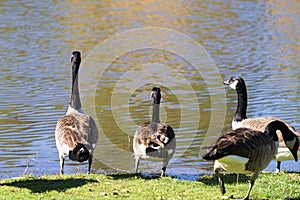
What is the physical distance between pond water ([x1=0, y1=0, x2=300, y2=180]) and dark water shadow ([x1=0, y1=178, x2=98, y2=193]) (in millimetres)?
1586

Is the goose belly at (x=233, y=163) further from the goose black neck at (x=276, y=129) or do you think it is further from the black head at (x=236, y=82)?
the black head at (x=236, y=82)

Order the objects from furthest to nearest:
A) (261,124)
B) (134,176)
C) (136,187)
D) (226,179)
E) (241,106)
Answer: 1. (241,106)
2. (261,124)
3. (134,176)
4. (226,179)
5. (136,187)

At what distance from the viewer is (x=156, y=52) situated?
2203cm

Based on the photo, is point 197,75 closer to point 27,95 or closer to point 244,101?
point 27,95

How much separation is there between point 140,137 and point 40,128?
4549mm

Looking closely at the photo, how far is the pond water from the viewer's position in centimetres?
1228

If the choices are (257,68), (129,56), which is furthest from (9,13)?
(257,68)

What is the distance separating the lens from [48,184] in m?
8.52

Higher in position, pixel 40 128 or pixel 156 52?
pixel 156 52

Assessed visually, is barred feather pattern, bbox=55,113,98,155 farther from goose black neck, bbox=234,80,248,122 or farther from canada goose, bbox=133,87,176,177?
goose black neck, bbox=234,80,248,122

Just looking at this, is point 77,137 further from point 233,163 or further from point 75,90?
point 233,163

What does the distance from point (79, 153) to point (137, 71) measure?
10488 millimetres

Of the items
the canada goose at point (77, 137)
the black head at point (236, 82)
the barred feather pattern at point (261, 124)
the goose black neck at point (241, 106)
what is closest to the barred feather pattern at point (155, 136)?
the canada goose at point (77, 137)

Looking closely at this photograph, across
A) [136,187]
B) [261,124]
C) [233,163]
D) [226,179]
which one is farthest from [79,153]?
[261,124]
